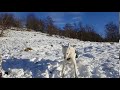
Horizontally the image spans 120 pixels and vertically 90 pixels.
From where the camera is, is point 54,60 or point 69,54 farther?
point 54,60

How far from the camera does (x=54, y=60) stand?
33.8 feet

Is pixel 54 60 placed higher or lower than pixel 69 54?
lower

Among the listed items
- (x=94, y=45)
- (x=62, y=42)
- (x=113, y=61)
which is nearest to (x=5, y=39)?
(x=62, y=42)

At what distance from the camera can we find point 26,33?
1739cm

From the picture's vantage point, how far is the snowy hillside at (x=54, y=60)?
899 cm

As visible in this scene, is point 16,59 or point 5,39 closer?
point 16,59

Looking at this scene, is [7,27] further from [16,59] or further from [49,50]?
[16,59]

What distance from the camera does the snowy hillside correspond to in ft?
29.5
